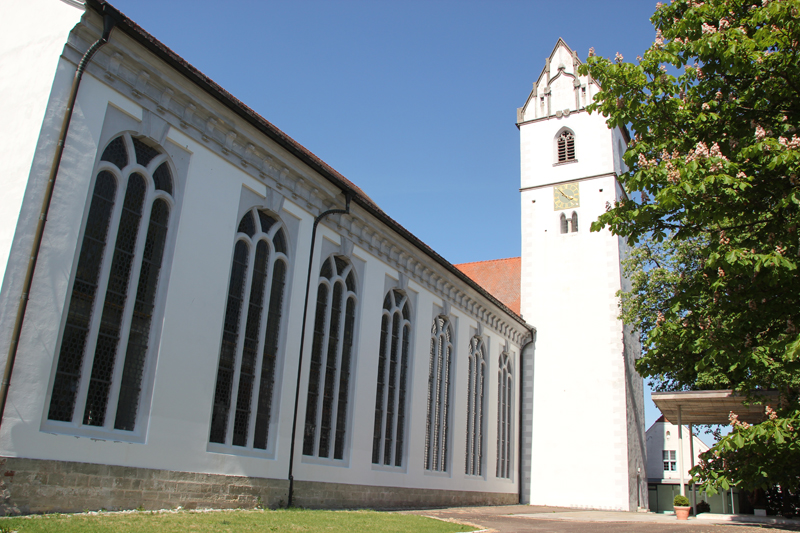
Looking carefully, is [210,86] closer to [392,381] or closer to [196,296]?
[196,296]

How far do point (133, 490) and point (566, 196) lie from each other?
83.8 ft

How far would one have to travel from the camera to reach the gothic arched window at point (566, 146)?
32.6 m

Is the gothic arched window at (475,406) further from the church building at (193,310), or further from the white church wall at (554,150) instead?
the white church wall at (554,150)

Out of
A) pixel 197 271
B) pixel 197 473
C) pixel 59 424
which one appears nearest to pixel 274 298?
pixel 197 271

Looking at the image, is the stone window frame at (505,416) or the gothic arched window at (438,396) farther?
the stone window frame at (505,416)

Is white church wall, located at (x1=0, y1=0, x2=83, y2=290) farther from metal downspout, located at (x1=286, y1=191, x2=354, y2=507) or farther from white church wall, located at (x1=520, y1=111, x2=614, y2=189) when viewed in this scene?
white church wall, located at (x1=520, y1=111, x2=614, y2=189)

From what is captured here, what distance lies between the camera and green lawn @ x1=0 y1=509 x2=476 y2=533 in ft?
26.1

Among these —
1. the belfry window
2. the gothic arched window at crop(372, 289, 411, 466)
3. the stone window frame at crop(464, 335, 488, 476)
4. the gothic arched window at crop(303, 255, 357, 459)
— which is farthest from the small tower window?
the gothic arched window at crop(303, 255, 357, 459)

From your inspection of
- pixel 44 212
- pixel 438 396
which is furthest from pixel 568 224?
pixel 44 212

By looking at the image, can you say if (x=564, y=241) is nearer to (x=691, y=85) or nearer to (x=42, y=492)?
(x=691, y=85)

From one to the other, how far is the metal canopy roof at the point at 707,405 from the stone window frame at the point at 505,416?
6374 mm

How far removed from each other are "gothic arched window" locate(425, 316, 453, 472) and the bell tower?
26.6 feet

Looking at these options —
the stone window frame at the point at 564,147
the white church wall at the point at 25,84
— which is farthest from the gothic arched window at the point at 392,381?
the stone window frame at the point at 564,147

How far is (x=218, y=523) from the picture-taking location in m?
9.52
